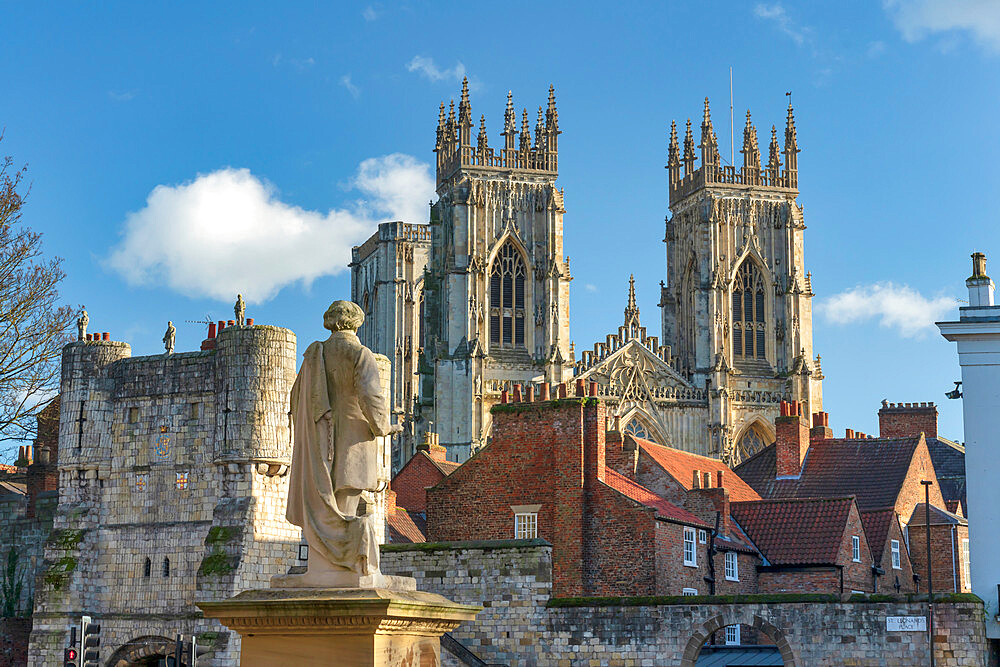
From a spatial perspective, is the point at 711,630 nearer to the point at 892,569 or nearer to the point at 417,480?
the point at 892,569

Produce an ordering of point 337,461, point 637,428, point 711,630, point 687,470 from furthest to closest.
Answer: point 637,428, point 687,470, point 711,630, point 337,461

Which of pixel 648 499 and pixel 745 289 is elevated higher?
pixel 745 289

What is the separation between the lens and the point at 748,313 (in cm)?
9025

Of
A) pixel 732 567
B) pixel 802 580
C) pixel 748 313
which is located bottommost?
pixel 802 580

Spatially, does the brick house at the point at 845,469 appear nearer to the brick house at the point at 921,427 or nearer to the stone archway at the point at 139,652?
the brick house at the point at 921,427

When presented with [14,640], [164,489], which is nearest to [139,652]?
[164,489]

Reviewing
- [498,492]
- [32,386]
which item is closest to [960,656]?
[498,492]

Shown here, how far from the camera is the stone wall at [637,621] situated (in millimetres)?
25781

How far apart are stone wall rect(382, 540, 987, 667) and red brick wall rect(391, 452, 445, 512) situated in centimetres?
1447

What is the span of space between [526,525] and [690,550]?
146 inches

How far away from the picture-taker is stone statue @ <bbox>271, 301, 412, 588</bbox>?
871 cm

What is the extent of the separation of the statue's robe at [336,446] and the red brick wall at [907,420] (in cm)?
4186

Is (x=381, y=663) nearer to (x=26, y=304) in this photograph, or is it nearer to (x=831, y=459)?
(x=26, y=304)

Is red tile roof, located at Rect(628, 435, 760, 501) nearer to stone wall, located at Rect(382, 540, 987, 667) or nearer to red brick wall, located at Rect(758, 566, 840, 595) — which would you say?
red brick wall, located at Rect(758, 566, 840, 595)
